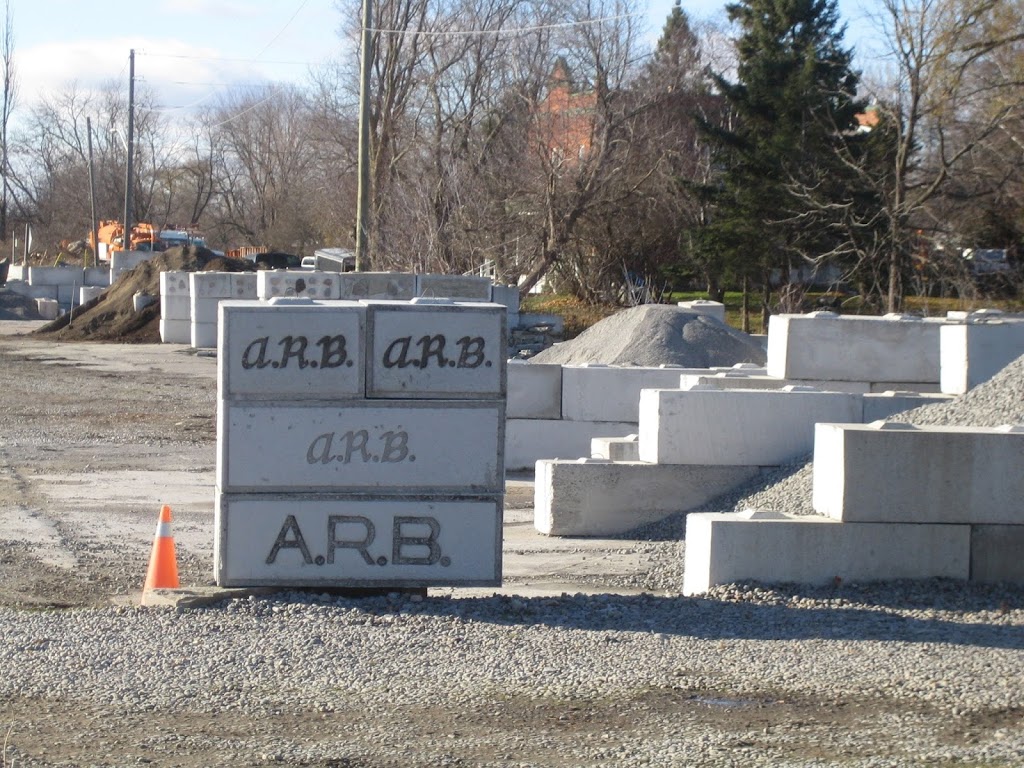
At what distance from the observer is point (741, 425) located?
10031 mm

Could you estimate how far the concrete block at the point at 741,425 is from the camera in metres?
9.95

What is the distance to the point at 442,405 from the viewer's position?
666 centimetres

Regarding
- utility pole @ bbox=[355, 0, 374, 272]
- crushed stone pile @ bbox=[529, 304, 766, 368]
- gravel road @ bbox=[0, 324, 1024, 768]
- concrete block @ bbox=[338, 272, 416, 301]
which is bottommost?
gravel road @ bbox=[0, 324, 1024, 768]

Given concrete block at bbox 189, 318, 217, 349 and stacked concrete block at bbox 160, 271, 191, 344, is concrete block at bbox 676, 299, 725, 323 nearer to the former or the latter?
concrete block at bbox 189, 318, 217, 349

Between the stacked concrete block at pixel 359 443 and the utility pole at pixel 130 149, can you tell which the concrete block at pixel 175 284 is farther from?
the stacked concrete block at pixel 359 443

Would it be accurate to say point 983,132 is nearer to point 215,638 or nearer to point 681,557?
point 681,557

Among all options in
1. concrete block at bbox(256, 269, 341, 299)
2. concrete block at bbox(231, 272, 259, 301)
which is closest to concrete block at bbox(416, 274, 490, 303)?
concrete block at bbox(256, 269, 341, 299)

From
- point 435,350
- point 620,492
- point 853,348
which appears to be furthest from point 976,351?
point 435,350

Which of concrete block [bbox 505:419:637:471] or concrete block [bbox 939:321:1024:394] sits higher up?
concrete block [bbox 939:321:1024:394]

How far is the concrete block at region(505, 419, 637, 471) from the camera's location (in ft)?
44.3

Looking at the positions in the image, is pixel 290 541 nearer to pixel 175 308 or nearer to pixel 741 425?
pixel 741 425

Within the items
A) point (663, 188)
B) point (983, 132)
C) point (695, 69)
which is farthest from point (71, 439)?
point (695, 69)

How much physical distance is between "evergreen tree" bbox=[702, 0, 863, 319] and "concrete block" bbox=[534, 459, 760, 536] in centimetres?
2735

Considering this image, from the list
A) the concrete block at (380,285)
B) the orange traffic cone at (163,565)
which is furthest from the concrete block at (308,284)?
the orange traffic cone at (163,565)
